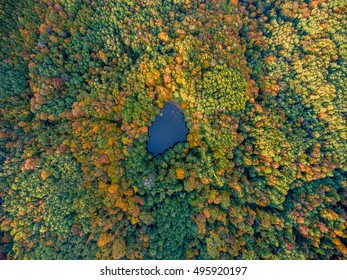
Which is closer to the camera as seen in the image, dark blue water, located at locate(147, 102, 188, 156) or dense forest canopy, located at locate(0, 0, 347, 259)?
dense forest canopy, located at locate(0, 0, 347, 259)

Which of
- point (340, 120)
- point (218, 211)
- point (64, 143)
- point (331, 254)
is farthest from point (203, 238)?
point (340, 120)

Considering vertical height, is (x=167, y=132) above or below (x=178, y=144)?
above

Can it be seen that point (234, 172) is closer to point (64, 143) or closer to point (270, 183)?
point (270, 183)

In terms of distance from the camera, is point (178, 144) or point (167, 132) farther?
point (167, 132)
